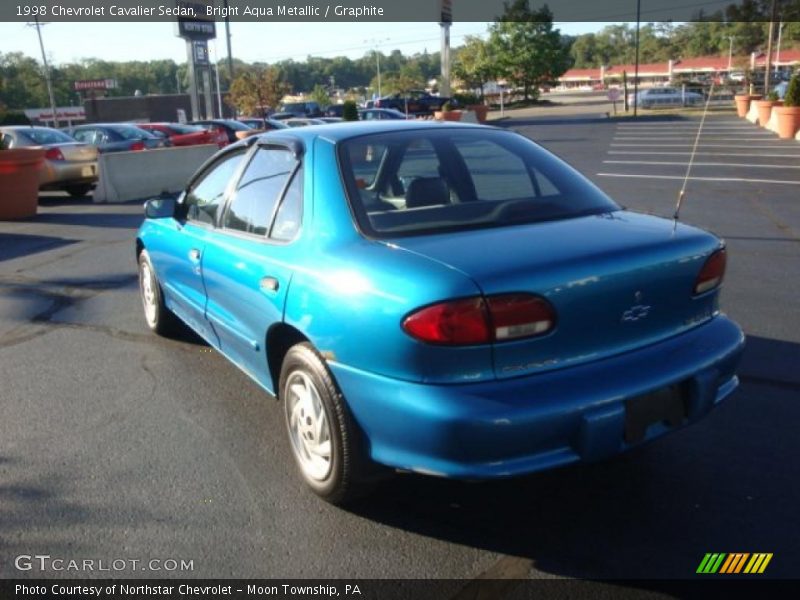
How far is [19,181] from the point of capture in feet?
40.5

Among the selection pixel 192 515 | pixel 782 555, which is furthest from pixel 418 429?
pixel 782 555

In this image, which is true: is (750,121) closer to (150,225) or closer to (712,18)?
(150,225)

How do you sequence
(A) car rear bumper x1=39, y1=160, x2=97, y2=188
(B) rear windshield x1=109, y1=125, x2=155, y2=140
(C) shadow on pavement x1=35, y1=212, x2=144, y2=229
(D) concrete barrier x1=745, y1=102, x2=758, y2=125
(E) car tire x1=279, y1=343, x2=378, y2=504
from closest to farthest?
(E) car tire x1=279, y1=343, x2=378, y2=504
(C) shadow on pavement x1=35, y1=212, x2=144, y2=229
(A) car rear bumper x1=39, y1=160, x2=97, y2=188
(B) rear windshield x1=109, y1=125, x2=155, y2=140
(D) concrete barrier x1=745, y1=102, x2=758, y2=125

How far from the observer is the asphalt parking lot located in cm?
296

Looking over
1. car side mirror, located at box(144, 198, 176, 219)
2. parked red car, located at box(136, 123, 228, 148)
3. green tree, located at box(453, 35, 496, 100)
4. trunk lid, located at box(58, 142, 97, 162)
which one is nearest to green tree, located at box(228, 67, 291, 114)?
parked red car, located at box(136, 123, 228, 148)

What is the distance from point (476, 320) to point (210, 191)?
8.63 ft

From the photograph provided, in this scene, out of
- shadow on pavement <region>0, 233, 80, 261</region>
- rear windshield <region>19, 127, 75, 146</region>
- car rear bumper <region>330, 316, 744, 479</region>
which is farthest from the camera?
rear windshield <region>19, 127, 75, 146</region>

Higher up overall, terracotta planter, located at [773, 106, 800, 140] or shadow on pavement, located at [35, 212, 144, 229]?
terracotta planter, located at [773, 106, 800, 140]

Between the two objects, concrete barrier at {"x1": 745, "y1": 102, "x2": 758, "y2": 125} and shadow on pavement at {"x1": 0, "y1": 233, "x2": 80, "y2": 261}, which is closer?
shadow on pavement at {"x1": 0, "y1": 233, "x2": 80, "y2": 261}

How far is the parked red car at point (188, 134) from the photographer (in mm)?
20359

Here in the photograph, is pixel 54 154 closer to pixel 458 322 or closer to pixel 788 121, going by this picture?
pixel 458 322

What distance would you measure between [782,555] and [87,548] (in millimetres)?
2718

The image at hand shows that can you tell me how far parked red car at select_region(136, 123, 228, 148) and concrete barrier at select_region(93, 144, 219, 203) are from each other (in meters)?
3.88

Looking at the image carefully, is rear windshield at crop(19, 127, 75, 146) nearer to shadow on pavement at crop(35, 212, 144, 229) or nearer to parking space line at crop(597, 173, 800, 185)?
shadow on pavement at crop(35, 212, 144, 229)
